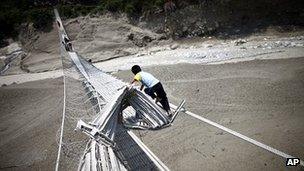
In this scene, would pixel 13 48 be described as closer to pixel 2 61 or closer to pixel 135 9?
pixel 2 61

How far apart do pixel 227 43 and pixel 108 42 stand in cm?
574

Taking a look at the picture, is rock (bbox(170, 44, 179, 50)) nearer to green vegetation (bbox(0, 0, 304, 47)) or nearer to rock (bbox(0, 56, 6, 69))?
green vegetation (bbox(0, 0, 304, 47))

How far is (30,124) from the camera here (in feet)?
34.8

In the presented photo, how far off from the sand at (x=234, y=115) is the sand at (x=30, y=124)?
2599 millimetres

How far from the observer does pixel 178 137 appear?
8047mm

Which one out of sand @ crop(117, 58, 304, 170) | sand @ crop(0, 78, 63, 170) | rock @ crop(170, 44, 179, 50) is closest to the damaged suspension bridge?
sand @ crop(117, 58, 304, 170)

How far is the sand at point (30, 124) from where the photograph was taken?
8555mm

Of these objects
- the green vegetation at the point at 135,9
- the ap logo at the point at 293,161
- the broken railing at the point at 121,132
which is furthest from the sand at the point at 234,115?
the green vegetation at the point at 135,9

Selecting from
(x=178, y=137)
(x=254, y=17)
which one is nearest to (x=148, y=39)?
(x=254, y=17)

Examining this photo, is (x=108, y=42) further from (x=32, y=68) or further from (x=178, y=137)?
(x=178, y=137)

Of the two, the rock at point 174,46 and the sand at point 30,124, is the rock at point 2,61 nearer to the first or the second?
the sand at point 30,124

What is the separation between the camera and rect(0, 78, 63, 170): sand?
855 centimetres

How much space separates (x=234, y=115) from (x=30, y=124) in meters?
5.95

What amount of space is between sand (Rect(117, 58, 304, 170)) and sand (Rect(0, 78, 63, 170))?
260 centimetres
